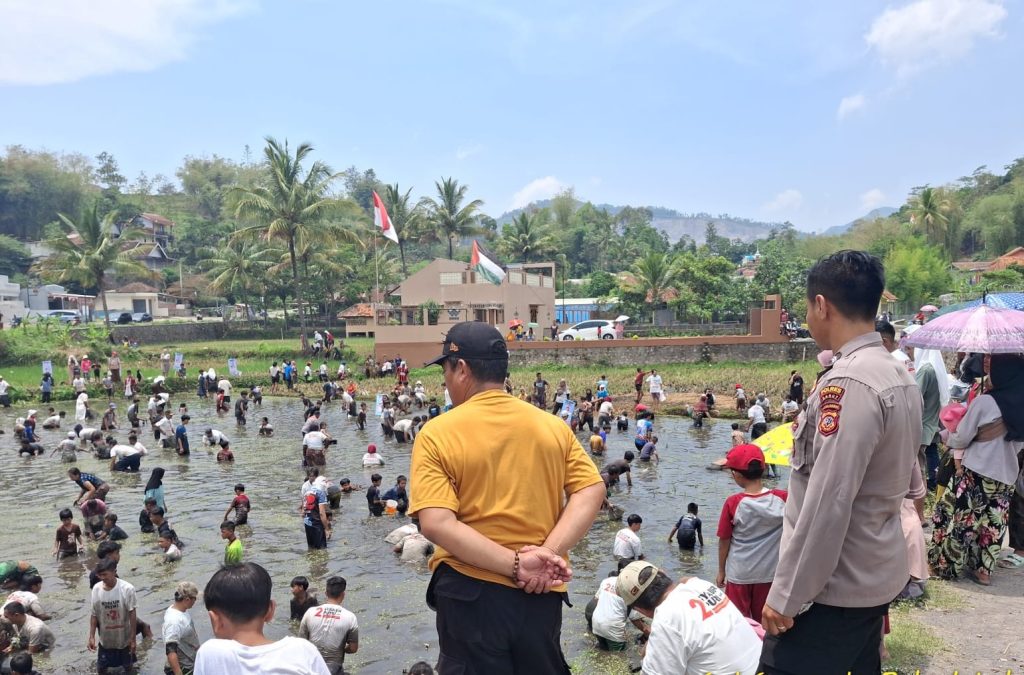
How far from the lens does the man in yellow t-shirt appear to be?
250 centimetres

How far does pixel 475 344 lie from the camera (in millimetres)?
2771

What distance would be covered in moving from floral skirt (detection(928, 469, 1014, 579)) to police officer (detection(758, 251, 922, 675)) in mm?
4539

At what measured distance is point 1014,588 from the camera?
6469 millimetres

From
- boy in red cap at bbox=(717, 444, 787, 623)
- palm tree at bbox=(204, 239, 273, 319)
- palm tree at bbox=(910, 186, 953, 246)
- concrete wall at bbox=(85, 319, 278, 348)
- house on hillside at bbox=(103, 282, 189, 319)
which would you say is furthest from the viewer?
palm tree at bbox=(910, 186, 953, 246)

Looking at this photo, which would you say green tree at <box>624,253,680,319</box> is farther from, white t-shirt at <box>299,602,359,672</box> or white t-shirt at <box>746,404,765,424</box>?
white t-shirt at <box>299,602,359,672</box>

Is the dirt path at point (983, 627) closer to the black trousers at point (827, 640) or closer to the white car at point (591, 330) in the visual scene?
the black trousers at point (827, 640)

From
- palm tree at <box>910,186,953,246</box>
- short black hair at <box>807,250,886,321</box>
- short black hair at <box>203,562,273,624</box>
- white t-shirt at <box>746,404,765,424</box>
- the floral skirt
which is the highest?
palm tree at <box>910,186,953,246</box>

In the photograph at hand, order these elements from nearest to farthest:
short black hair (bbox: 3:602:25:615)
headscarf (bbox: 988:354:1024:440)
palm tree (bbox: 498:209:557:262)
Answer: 1. headscarf (bbox: 988:354:1024:440)
2. short black hair (bbox: 3:602:25:615)
3. palm tree (bbox: 498:209:557:262)

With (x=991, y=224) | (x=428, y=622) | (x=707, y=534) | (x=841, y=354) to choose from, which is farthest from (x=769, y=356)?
(x=991, y=224)

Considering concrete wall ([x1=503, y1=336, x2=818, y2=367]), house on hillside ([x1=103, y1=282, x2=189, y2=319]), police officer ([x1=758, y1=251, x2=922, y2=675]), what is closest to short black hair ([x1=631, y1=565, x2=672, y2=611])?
police officer ([x1=758, y1=251, x2=922, y2=675])

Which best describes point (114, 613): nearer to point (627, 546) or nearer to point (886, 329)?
point (627, 546)

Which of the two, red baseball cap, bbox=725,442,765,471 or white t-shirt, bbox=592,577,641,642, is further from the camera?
white t-shirt, bbox=592,577,641,642

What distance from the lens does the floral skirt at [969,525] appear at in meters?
6.40

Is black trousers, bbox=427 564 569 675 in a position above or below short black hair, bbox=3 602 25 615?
above
